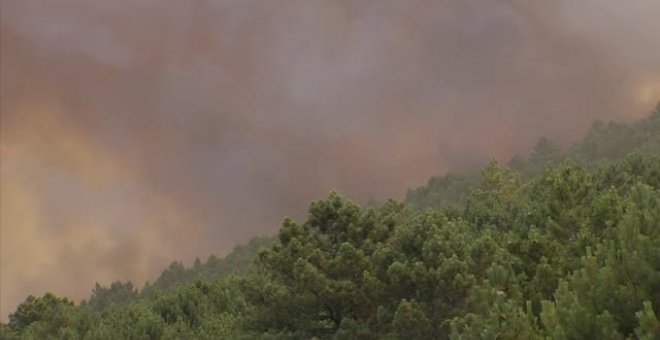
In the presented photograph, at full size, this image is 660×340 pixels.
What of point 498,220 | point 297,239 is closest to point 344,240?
point 297,239

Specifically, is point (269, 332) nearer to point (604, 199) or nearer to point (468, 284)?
point (468, 284)

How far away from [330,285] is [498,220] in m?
25.5

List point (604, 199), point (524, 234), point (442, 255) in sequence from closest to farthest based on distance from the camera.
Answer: point (604, 199)
point (442, 255)
point (524, 234)

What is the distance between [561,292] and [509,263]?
6.75m

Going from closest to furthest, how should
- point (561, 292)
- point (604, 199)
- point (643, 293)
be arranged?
point (643, 293) → point (561, 292) → point (604, 199)

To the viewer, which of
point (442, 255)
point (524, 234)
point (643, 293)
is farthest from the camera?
point (524, 234)

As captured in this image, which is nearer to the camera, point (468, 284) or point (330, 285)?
point (468, 284)

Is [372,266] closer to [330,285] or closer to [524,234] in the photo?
[330,285]

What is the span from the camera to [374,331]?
26469 mm

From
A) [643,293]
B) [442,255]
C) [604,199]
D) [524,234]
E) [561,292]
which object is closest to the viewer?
[643,293]

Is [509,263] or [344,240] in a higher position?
[344,240]

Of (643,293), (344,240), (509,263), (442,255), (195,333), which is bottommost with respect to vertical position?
(643,293)

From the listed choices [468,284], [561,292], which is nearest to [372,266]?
[468,284]

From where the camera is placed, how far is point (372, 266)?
27.6 m
